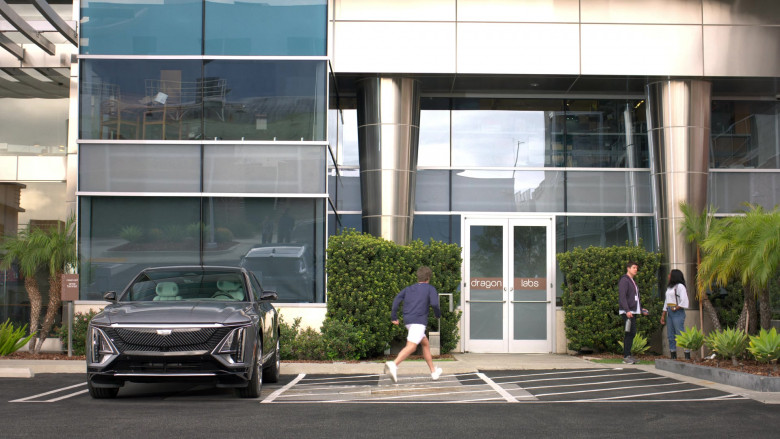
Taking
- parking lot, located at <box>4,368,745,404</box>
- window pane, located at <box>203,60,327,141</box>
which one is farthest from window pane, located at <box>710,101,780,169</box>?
window pane, located at <box>203,60,327,141</box>

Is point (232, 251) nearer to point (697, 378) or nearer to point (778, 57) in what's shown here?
point (697, 378)

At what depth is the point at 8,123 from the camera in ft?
59.5

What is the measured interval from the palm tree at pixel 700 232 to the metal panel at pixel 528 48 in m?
3.77

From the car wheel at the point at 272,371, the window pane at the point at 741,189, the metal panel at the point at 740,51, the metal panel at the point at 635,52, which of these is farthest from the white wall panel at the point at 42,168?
the window pane at the point at 741,189

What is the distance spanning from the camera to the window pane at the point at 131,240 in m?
16.1

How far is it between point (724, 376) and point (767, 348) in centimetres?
68

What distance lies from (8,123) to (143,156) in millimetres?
3856

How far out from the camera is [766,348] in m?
11.9

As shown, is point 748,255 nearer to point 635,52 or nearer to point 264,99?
point 635,52

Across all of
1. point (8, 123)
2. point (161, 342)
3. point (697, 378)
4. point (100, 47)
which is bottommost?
point (697, 378)

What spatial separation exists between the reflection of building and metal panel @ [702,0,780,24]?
4 centimetres

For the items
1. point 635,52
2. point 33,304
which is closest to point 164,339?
point 33,304

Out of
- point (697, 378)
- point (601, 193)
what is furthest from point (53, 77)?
point (697, 378)

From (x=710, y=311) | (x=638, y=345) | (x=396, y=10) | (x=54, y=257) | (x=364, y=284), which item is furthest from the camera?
(x=396, y=10)
